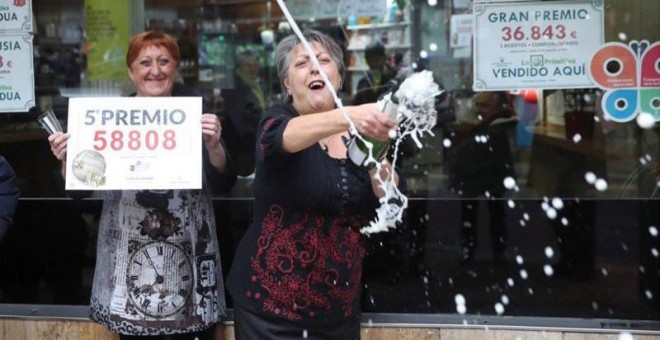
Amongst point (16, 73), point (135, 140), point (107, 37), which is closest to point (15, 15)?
point (16, 73)

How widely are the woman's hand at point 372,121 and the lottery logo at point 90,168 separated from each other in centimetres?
134

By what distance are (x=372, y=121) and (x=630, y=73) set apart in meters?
2.79

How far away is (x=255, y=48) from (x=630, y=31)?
231 centimetres

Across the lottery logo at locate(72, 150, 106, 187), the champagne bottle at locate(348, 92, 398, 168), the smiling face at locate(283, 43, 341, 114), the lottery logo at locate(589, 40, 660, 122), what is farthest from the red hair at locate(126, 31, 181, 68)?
the lottery logo at locate(589, 40, 660, 122)

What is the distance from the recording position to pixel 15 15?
5.83m

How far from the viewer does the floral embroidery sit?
3590 millimetres

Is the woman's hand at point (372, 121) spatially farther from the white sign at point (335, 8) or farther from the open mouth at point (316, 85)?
the white sign at point (335, 8)

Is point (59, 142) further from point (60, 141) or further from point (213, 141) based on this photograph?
point (213, 141)

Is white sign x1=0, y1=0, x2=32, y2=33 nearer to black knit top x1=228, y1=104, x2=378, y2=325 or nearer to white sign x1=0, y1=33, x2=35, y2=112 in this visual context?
white sign x1=0, y1=33, x2=35, y2=112

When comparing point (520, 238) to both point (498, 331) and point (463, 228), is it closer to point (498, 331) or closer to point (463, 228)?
point (463, 228)

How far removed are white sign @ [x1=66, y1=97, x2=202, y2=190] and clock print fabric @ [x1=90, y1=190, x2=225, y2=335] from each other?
223 millimetres

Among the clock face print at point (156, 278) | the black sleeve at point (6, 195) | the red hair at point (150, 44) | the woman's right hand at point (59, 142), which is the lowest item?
the clock face print at point (156, 278)

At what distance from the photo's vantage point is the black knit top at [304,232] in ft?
11.6

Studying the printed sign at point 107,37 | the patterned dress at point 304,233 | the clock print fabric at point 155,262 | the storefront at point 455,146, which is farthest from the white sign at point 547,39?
the printed sign at point 107,37
